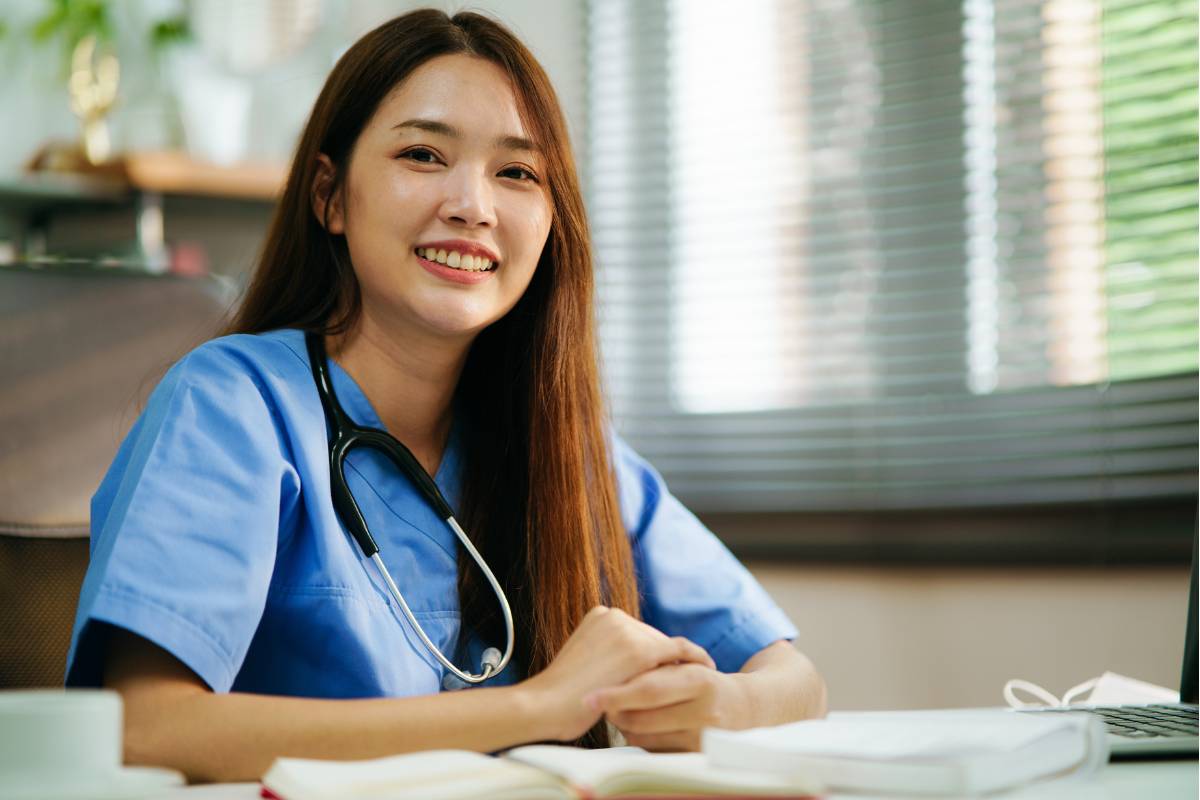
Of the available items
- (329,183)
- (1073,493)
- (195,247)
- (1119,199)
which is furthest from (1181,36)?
(195,247)

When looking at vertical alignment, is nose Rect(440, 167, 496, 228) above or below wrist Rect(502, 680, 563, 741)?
above

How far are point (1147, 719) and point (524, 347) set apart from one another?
27.9 inches

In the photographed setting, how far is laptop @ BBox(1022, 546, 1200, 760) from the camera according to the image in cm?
80

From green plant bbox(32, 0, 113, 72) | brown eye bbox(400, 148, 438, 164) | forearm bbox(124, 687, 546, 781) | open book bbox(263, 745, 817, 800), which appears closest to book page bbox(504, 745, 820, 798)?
open book bbox(263, 745, 817, 800)

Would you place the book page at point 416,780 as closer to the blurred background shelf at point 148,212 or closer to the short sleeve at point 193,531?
the short sleeve at point 193,531

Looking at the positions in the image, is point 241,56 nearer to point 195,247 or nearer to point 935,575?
point 195,247

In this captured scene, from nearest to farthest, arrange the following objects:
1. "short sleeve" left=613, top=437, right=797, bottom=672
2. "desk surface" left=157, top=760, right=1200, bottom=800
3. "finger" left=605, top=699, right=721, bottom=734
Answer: "desk surface" left=157, top=760, right=1200, bottom=800 → "finger" left=605, top=699, right=721, bottom=734 → "short sleeve" left=613, top=437, right=797, bottom=672

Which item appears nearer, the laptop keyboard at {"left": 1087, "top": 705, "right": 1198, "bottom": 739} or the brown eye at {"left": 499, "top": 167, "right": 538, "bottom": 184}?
the laptop keyboard at {"left": 1087, "top": 705, "right": 1198, "bottom": 739}

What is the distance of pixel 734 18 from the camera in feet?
6.89

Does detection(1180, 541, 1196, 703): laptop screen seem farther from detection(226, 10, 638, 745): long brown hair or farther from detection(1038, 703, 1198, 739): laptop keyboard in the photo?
detection(226, 10, 638, 745): long brown hair

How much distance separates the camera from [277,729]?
815 mm

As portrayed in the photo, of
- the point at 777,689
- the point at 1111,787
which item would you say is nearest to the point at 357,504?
the point at 777,689

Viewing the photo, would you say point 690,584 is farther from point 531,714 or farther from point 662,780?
point 662,780

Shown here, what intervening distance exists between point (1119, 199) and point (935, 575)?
59 cm
